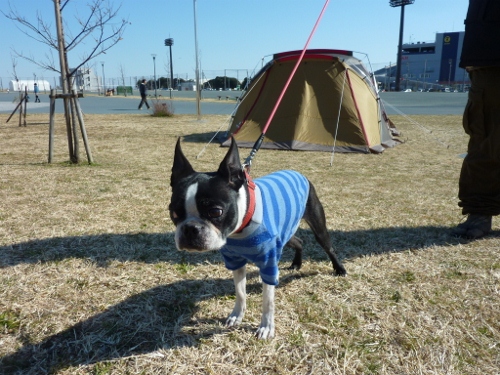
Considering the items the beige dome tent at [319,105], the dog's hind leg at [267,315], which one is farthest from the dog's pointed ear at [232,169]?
the beige dome tent at [319,105]

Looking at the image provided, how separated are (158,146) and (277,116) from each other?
3155mm

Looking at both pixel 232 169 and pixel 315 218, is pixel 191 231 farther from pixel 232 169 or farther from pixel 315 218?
pixel 315 218

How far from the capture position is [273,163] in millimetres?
7473

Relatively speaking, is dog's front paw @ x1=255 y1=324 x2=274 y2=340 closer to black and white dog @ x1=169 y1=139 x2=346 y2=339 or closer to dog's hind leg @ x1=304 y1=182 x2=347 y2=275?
black and white dog @ x1=169 y1=139 x2=346 y2=339

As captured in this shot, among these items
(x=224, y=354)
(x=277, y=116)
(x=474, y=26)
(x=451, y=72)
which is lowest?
(x=224, y=354)

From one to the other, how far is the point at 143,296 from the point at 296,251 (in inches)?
50.0

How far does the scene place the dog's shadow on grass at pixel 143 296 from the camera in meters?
2.15

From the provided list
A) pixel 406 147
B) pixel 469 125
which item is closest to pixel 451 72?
pixel 406 147

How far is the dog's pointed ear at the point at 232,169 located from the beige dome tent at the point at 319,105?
262 inches

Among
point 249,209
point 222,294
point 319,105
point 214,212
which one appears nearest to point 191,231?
point 214,212

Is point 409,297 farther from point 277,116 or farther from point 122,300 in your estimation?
point 277,116

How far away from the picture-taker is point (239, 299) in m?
2.47

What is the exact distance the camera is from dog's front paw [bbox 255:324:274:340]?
7.54 ft

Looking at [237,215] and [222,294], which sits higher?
[237,215]
